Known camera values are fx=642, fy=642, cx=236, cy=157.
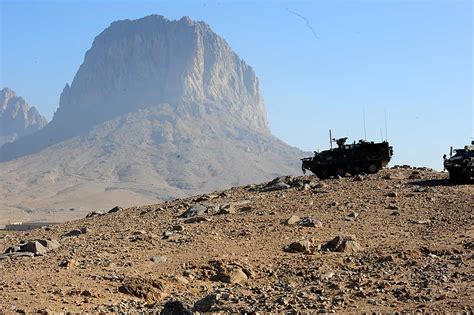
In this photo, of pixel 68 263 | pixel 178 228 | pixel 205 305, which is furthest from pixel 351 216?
pixel 205 305

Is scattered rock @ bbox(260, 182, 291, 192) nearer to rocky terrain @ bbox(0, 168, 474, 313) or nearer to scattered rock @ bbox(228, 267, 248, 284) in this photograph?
rocky terrain @ bbox(0, 168, 474, 313)

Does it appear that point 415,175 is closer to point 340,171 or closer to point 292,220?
point 340,171

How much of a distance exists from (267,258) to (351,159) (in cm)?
1999

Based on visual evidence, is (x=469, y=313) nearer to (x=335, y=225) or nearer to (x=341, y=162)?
(x=335, y=225)

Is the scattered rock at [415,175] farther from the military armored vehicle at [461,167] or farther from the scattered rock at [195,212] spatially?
the scattered rock at [195,212]

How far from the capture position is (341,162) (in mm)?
34469

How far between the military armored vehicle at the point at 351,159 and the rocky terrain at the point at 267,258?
9429 millimetres

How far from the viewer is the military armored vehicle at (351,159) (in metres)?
33.9

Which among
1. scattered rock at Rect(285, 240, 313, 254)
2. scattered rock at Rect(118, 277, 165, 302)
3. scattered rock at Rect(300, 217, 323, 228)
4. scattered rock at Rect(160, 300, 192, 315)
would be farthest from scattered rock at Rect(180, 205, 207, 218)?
scattered rock at Rect(160, 300, 192, 315)

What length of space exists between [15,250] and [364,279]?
32.3 ft

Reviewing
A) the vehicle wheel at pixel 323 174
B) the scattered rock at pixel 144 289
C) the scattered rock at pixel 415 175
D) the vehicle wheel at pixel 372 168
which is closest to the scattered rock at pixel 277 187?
the scattered rock at pixel 415 175

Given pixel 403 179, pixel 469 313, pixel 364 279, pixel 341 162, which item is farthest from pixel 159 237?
pixel 341 162

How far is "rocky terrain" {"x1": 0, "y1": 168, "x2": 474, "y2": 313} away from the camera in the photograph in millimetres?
10914

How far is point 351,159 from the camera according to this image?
112 ft
